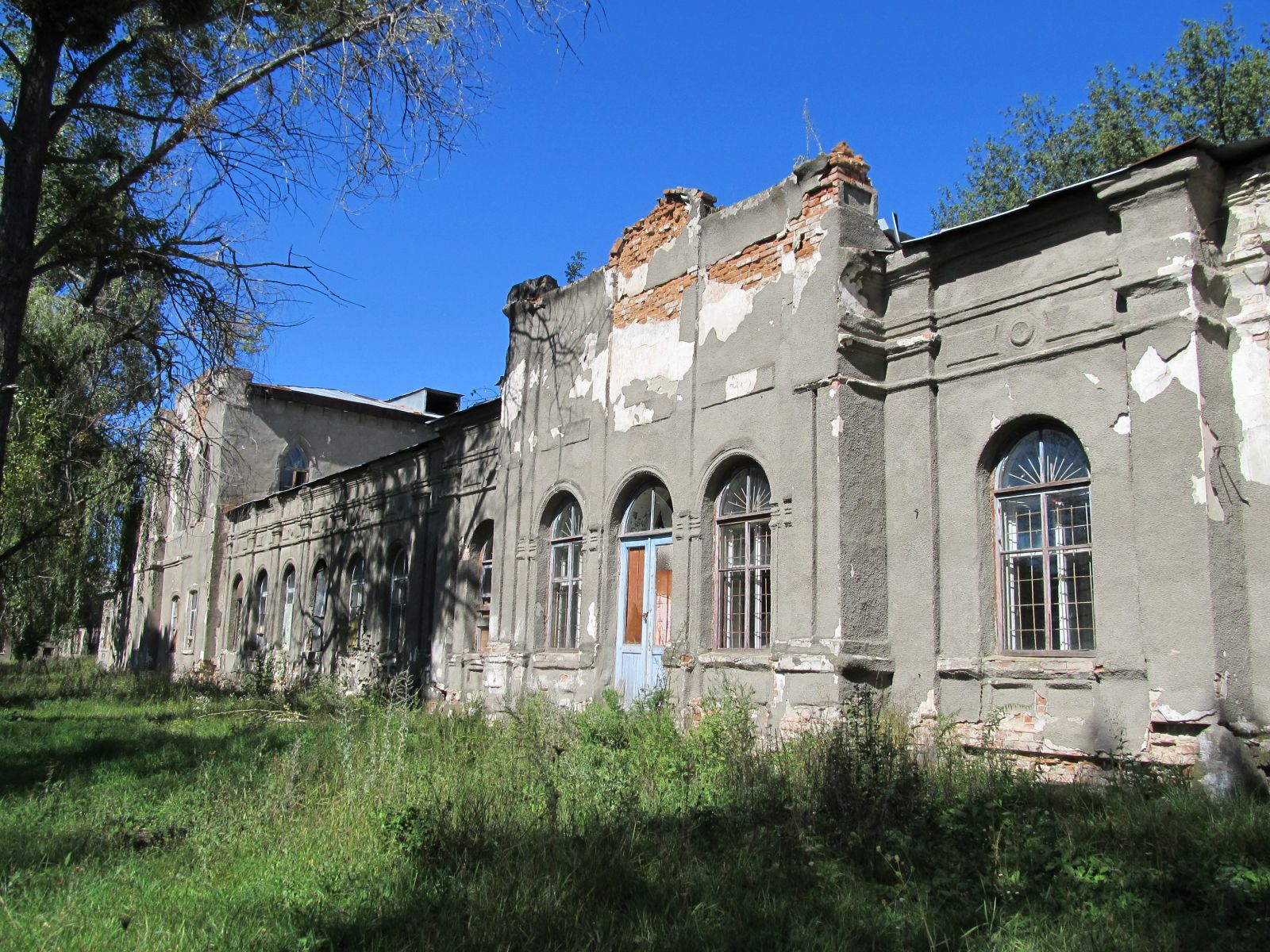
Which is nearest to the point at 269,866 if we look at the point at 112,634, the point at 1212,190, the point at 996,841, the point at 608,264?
the point at 996,841

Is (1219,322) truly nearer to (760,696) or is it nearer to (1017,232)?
(1017,232)

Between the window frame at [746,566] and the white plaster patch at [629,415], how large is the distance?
5.45ft

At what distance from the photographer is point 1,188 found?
8383mm

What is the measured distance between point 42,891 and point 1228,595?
318 inches

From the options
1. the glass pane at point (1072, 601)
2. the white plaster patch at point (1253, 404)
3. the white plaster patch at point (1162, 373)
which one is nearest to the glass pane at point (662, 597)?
the glass pane at point (1072, 601)

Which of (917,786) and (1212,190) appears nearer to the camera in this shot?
(917,786)

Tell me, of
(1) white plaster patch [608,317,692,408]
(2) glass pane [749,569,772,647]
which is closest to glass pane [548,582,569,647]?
(1) white plaster patch [608,317,692,408]

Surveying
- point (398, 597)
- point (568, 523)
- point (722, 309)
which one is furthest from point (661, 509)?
point (398, 597)

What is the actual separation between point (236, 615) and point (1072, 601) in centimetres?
2441

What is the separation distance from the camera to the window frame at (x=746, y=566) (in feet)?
34.8

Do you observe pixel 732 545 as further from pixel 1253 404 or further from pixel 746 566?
pixel 1253 404

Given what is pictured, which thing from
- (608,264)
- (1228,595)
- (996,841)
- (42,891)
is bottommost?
(42,891)

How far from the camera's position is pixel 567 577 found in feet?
45.6

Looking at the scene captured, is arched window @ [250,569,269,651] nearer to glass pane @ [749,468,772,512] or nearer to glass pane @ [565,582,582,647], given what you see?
glass pane @ [565,582,582,647]
